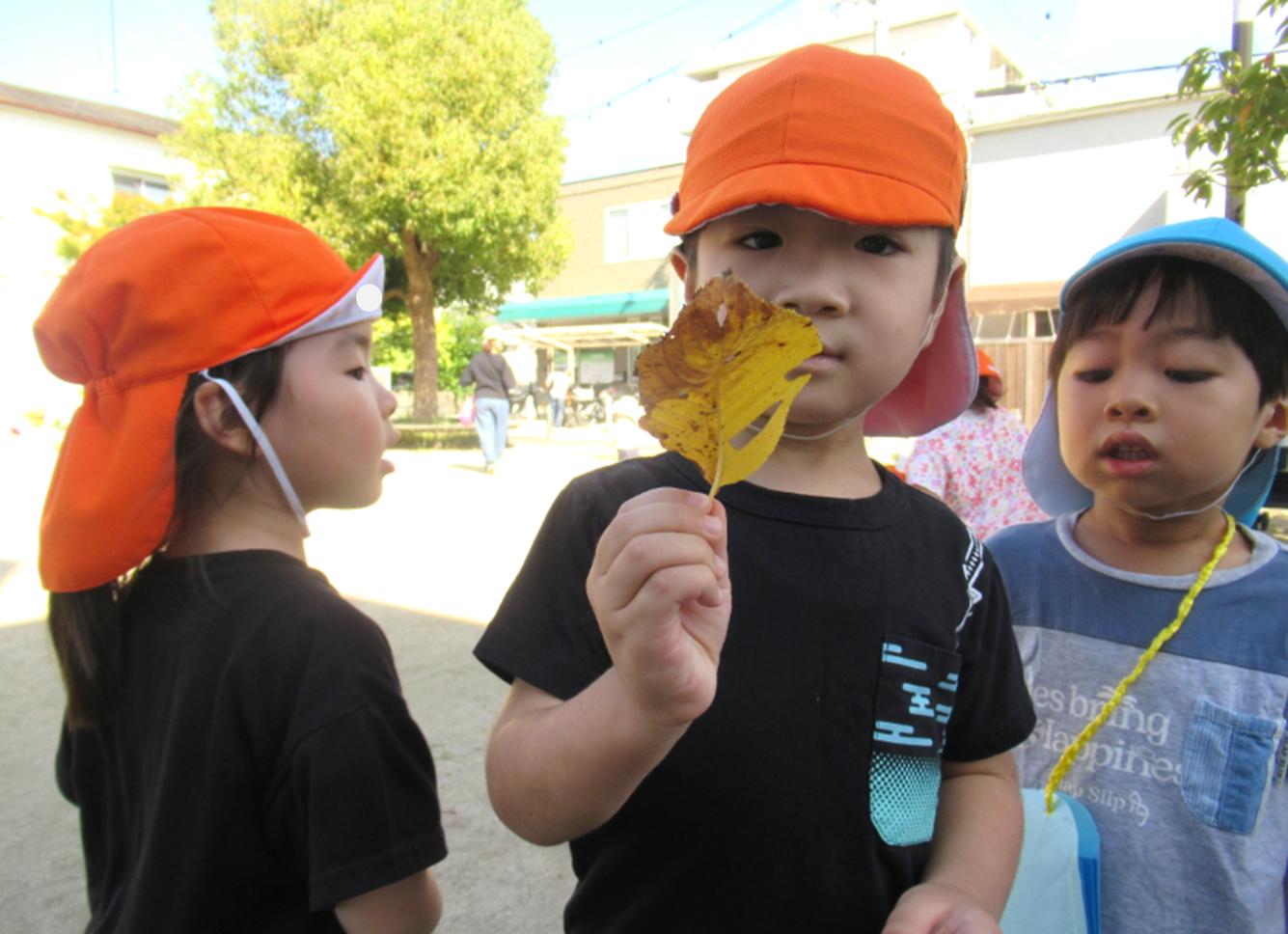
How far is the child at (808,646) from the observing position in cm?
97

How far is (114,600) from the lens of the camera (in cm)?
123

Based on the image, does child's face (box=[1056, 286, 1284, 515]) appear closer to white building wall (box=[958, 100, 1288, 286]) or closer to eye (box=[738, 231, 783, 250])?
eye (box=[738, 231, 783, 250])

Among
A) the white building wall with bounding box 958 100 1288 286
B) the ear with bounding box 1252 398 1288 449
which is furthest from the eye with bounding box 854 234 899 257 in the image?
the white building wall with bounding box 958 100 1288 286

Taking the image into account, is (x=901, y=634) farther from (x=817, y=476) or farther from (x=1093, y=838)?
(x=1093, y=838)

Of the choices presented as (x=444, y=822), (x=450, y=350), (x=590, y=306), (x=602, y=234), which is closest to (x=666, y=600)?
(x=444, y=822)

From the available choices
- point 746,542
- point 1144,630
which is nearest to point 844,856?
point 746,542

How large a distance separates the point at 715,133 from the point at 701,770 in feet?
2.64

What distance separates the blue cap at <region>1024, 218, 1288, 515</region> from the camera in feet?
4.41

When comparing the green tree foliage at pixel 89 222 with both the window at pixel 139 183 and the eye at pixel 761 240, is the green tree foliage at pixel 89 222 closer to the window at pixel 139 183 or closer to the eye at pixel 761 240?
the window at pixel 139 183

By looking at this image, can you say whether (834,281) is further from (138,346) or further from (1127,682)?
(138,346)

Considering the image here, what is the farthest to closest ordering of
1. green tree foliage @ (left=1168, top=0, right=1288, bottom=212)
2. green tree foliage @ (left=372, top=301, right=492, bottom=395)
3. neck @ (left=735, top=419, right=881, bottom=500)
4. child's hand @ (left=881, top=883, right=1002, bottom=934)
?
green tree foliage @ (left=372, top=301, right=492, bottom=395), green tree foliage @ (left=1168, top=0, right=1288, bottom=212), neck @ (left=735, top=419, right=881, bottom=500), child's hand @ (left=881, top=883, right=1002, bottom=934)

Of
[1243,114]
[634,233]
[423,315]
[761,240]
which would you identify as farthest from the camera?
[634,233]

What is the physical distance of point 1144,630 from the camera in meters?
1.39

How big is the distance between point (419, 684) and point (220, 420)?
2529 mm
